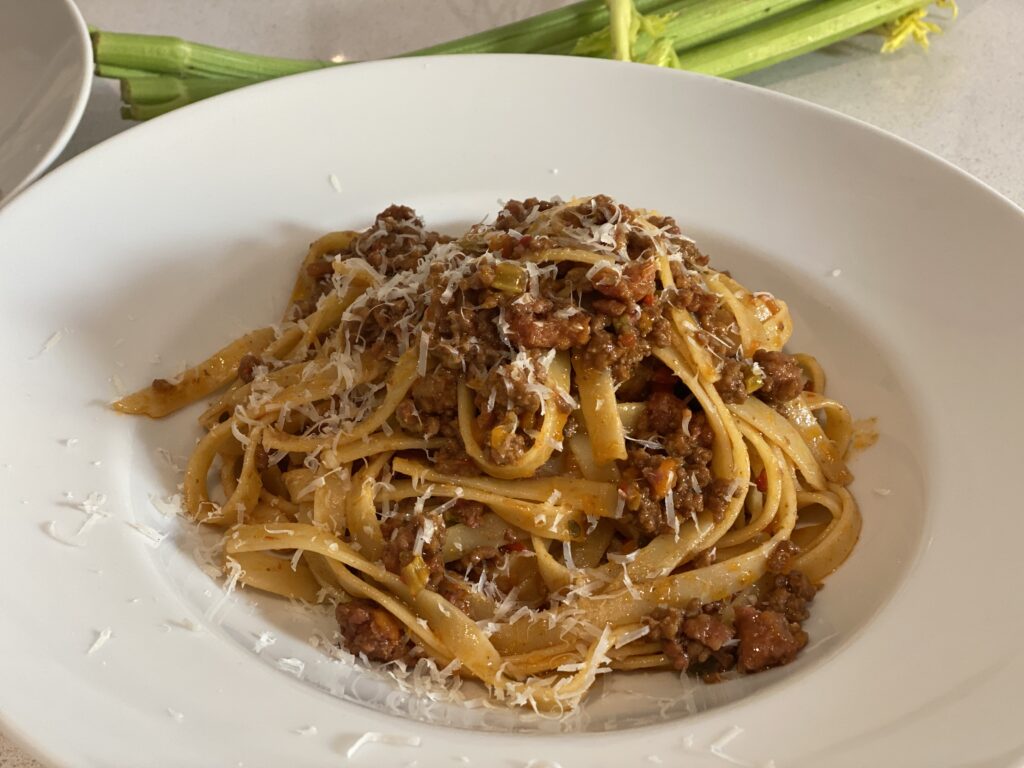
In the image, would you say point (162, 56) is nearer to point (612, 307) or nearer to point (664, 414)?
point (612, 307)

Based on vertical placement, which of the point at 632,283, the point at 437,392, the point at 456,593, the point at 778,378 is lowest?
the point at 456,593

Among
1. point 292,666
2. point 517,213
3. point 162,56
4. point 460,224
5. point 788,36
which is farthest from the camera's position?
point 788,36

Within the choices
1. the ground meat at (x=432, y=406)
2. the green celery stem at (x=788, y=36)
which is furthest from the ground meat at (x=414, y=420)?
the green celery stem at (x=788, y=36)

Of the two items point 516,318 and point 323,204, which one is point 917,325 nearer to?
point 516,318

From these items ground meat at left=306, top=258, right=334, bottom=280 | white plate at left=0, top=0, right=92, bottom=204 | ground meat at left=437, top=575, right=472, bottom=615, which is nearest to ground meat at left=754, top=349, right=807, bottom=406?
ground meat at left=437, top=575, right=472, bottom=615

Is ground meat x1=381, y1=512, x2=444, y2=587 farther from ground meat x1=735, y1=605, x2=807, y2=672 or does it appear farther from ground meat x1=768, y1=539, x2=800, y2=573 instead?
ground meat x1=768, y1=539, x2=800, y2=573

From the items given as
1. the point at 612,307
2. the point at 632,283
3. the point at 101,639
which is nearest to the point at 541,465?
the point at 612,307
